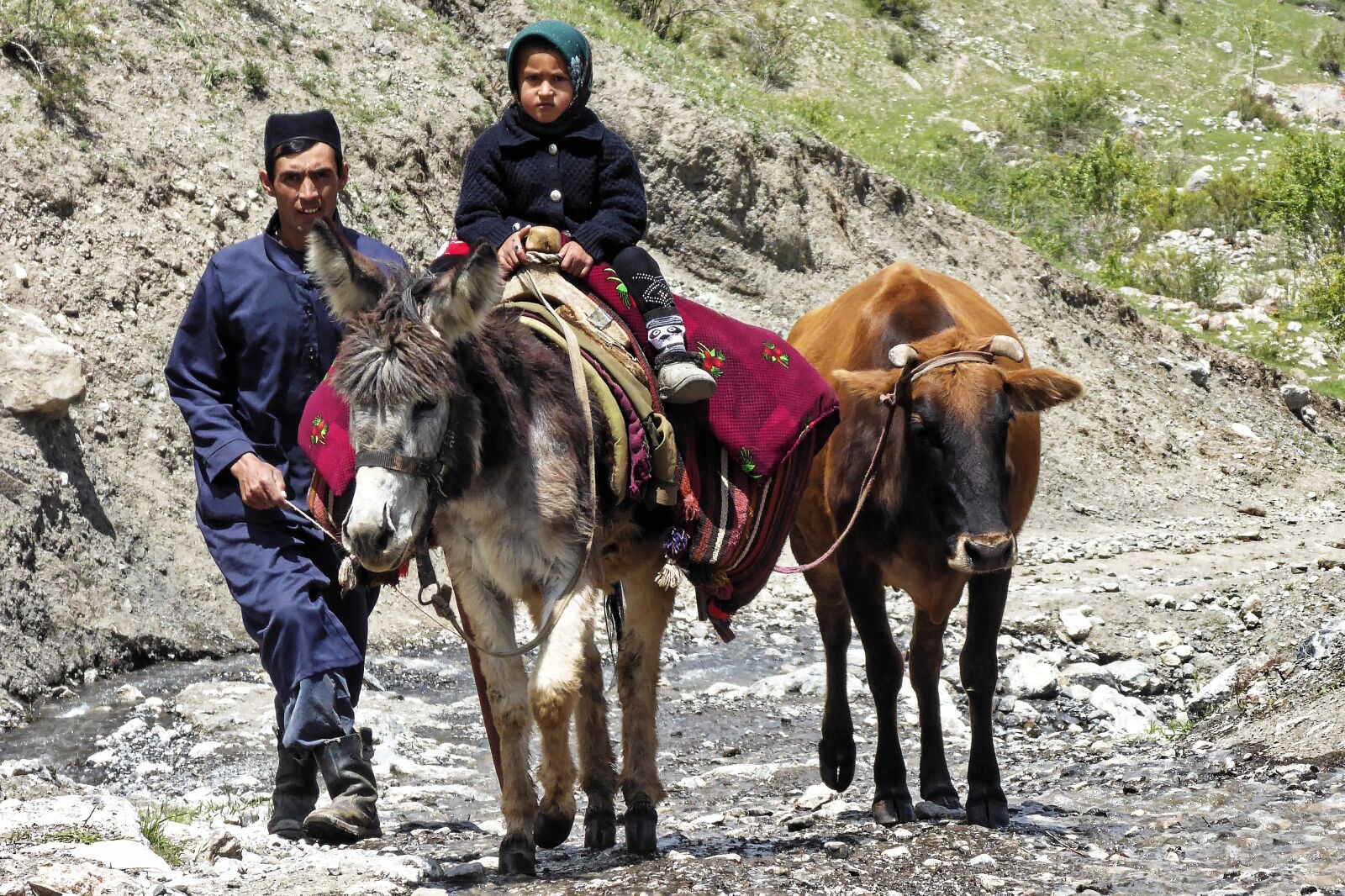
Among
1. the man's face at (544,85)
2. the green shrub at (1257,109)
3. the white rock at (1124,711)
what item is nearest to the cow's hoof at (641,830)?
the man's face at (544,85)

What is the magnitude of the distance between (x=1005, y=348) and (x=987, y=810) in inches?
73.7

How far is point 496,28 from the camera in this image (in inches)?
766

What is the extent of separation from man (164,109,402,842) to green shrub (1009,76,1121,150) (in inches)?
1957

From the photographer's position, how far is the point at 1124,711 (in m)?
8.48

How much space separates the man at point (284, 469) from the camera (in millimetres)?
5113

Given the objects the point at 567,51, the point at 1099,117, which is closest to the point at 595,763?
the point at 567,51

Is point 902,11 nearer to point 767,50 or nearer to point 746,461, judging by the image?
point 767,50

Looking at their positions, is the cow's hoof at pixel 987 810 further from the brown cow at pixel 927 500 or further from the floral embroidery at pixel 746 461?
the floral embroidery at pixel 746 461

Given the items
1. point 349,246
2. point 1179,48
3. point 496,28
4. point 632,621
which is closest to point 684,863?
point 632,621

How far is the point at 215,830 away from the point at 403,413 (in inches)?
76.2

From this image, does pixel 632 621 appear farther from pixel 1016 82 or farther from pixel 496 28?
pixel 1016 82

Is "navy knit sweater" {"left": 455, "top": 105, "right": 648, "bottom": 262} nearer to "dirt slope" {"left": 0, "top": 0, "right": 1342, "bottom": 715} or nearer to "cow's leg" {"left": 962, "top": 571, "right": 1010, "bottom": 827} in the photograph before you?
"cow's leg" {"left": 962, "top": 571, "right": 1010, "bottom": 827}

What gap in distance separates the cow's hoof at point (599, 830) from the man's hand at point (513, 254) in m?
2.05

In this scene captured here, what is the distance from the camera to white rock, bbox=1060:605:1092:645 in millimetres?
10359
